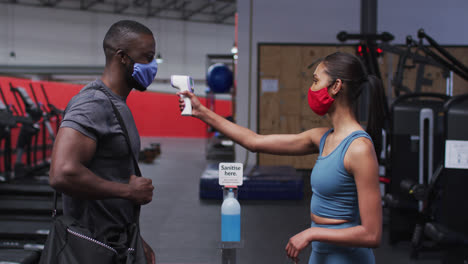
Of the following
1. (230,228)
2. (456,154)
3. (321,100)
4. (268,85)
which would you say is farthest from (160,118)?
(321,100)

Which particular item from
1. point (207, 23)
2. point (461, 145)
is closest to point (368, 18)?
point (461, 145)

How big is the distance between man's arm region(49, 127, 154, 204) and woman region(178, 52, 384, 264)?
62cm

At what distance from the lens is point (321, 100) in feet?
4.17

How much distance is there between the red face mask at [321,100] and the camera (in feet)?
4.14

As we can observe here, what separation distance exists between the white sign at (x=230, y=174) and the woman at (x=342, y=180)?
0.27 metres

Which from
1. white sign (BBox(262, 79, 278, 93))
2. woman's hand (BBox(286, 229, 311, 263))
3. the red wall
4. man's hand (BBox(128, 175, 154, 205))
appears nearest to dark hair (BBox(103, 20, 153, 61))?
man's hand (BBox(128, 175, 154, 205))

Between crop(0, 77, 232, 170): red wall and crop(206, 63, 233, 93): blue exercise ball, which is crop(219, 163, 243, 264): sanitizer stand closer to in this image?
crop(206, 63, 233, 93): blue exercise ball

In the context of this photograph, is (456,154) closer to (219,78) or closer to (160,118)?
Answer: (219,78)

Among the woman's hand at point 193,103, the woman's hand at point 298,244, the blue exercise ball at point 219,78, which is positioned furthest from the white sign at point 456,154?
the blue exercise ball at point 219,78

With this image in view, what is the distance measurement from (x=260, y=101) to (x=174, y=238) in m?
4.28

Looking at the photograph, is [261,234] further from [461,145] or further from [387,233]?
[461,145]

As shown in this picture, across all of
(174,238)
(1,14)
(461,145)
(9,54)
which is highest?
(1,14)

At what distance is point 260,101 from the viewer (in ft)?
24.3

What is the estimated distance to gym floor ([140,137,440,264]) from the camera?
311 centimetres
